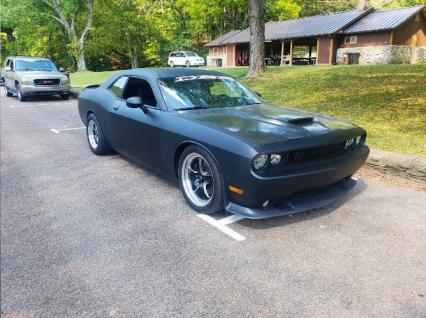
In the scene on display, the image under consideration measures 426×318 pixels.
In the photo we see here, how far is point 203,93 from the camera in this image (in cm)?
474

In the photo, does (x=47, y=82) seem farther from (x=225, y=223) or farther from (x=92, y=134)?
(x=225, y=223)

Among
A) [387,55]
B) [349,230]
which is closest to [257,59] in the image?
[349,230]

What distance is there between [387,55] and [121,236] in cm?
2966

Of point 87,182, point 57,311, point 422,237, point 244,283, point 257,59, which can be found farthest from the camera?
point 257,59

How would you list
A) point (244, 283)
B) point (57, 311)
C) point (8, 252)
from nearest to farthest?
point (57, 311) < point (244, 283) < point (8, 252)

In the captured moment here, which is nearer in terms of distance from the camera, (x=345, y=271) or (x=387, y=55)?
(x=345, y=271)

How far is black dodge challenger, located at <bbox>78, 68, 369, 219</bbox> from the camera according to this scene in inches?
132

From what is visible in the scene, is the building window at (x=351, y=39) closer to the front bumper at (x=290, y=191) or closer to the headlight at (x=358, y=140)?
the headlight at (x=358, y=140)

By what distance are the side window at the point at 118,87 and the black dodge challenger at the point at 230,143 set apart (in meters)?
0.02

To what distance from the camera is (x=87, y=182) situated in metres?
5.04

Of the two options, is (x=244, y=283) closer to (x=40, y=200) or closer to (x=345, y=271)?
(x=345, y=271)

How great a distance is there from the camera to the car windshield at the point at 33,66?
1484 cm

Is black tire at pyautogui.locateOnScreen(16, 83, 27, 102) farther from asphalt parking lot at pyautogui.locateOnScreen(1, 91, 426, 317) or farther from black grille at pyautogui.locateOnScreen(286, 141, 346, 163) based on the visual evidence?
black grille at pyautogui.locateOnScreen(286, 141, 346, 163)

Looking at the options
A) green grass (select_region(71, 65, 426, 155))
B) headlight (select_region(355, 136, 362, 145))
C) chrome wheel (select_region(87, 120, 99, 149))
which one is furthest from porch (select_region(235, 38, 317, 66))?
headlight (select_region(355, 136, 362, 145))
